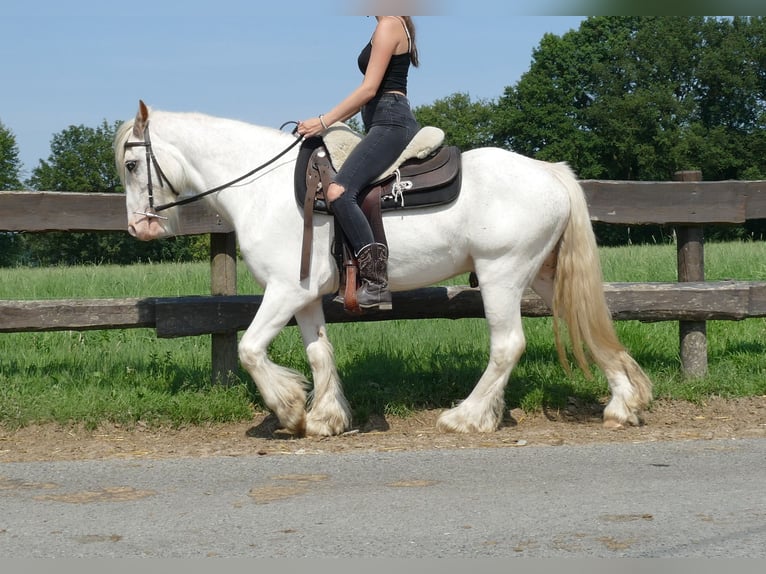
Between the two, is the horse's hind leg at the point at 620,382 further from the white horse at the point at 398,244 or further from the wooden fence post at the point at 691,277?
the wooden fence post at the point at 691,277

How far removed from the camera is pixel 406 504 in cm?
450

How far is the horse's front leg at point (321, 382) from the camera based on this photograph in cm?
671

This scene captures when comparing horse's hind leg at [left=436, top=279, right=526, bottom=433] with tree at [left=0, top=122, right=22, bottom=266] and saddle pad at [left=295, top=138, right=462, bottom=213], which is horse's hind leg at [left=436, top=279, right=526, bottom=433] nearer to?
saddle pad at [left=295, top=138, right=462, bottom=213]

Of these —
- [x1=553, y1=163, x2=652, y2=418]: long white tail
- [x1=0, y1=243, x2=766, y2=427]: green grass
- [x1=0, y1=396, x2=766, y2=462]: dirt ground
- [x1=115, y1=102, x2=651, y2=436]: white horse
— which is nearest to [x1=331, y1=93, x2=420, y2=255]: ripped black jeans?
[x1=115, y1=102, x2=651, y2=436]: white horse

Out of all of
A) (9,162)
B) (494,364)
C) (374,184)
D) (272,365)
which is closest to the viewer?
(374,184)

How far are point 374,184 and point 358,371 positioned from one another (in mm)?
2079

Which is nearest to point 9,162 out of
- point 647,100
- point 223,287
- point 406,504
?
point 647,100

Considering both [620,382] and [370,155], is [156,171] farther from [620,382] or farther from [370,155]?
[620,382]

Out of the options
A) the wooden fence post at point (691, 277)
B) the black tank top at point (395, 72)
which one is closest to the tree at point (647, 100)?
the wooden fence post at point (691, 277)

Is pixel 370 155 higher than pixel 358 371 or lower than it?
higher

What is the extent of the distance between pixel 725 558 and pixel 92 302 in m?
5.23

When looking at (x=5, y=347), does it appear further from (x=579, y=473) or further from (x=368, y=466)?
(x=579, y=473)

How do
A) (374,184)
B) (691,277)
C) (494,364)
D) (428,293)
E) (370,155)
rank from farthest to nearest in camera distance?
(691,277) < (428,293) < (494,364) < (374,184) < (370,155)

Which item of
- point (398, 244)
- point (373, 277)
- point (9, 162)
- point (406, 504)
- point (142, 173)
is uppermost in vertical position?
point (9, 162)
